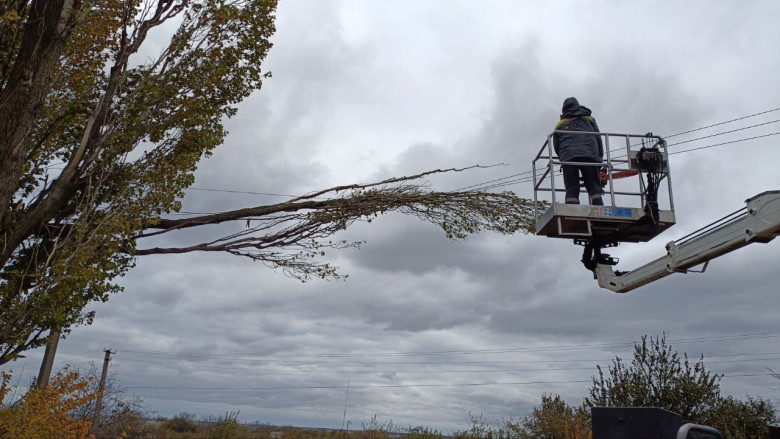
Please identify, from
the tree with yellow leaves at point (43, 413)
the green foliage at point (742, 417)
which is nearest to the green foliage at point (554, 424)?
the green foliage at point (742, 417)

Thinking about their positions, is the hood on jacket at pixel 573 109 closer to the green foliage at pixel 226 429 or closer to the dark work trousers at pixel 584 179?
the dark work trousers at pixel 584 179

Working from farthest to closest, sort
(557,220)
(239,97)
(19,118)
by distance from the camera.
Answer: (239,97), (19,118), (557,220)

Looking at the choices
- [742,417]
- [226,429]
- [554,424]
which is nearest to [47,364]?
[226,429]

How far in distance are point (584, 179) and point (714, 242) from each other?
239cm

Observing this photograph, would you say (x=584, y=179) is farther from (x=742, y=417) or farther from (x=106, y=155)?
(x=742, y=417)

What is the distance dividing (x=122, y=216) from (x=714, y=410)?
14069 millimetres

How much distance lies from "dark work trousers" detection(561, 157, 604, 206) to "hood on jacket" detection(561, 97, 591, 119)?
79 cm

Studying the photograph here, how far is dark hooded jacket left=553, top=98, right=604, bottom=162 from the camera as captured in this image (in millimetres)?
8586

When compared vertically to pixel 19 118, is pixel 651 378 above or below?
below

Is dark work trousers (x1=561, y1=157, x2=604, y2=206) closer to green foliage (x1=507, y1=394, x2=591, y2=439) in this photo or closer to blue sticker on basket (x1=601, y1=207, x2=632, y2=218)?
blue sticker on basket (x1=601, y1=207, x2=632, y2=218)

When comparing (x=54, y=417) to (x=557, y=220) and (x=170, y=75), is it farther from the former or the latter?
(x=557, y=220)

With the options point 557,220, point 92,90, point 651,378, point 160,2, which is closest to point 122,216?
point 92,90

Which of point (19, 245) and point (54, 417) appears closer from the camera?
point (54, 417)

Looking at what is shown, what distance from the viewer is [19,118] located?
8.74m
